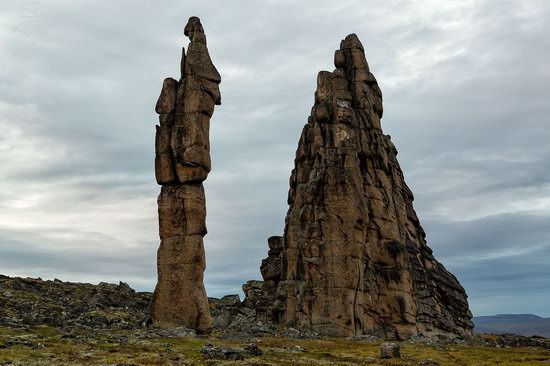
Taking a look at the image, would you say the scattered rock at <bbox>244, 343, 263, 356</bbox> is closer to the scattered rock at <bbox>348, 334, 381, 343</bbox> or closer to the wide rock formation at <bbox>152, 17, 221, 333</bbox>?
the wide rock formation at <bbox>152, 17, 221, 333</bbox>

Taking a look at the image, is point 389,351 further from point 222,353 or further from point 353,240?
point 353,240

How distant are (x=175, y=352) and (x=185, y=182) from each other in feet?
75.4

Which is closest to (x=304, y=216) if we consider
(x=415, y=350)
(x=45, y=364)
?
(x=415, y=350)

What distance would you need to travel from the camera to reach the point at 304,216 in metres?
94.3

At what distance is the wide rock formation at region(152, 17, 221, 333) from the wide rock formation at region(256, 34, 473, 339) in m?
24.8

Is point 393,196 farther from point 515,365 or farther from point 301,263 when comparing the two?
point 515,365

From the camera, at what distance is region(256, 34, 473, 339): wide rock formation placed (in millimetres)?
88312

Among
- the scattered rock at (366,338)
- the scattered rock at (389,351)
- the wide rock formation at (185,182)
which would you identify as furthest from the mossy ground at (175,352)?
Result: the scattered rock at (366,338)

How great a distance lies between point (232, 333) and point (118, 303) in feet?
112

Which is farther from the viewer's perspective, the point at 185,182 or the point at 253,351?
the point at 185,182

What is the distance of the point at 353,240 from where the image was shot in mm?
89312

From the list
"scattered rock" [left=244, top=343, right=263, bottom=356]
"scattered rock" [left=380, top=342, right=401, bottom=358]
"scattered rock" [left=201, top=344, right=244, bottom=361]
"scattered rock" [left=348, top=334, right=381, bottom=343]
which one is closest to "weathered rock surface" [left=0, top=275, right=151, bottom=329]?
"scattered rock" [left=244, top=343, right=263, bottom=356]

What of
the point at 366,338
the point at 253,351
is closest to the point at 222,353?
the point at 253,351

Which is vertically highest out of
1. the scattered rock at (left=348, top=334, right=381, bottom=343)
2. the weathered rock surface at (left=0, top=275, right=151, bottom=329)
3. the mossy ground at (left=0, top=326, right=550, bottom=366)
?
the weathered rock surface at (left=0, top=275, right=151, bottom=329)
